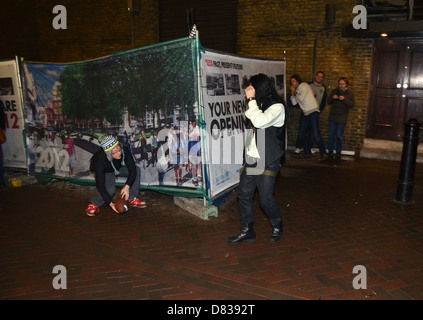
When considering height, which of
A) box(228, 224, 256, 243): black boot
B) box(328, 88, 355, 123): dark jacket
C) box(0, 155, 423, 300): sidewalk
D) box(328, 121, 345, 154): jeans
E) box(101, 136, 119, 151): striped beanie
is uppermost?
box(328, 88, 355, 123): dark jacket

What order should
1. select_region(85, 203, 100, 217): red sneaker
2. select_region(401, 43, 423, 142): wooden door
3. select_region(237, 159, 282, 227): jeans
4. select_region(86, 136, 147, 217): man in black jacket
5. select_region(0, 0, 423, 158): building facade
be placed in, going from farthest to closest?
1. select_region(0, 0, 423, 158): building facade
2. select_region(401, 43, 423, 142): wooden door
3. select_region(85, 203, 100, 217): red sneaker
4. select_region(86, 136, 147, 217): man in black jacket
5. select_region(237, 159, 282, 227): jeans

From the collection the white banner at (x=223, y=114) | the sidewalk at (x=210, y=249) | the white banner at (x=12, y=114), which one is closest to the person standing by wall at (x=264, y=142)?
the sidewalk at (x=210, y=249)

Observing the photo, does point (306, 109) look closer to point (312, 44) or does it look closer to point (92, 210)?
point (312, 44)

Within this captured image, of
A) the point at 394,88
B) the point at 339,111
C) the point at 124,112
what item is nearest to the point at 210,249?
the point at 124,112

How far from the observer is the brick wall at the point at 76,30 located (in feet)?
43.0

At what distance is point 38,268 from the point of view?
4.18 meters

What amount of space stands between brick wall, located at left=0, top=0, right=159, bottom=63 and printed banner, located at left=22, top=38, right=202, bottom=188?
22.2ft

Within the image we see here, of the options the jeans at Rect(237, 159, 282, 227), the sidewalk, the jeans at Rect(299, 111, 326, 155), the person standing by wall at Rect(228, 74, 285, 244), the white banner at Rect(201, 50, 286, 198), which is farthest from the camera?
the jeans at Rect(299, 111, 326, 155)

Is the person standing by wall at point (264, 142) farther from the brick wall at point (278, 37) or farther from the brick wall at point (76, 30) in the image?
the brick wall at point (76, 30)

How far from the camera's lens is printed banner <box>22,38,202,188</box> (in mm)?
5383

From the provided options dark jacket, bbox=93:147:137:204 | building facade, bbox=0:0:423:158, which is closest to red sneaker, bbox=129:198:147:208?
dark jacket, bbox=93:147:137:204

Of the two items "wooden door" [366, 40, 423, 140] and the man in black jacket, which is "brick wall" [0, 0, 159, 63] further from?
the man in black jacket
